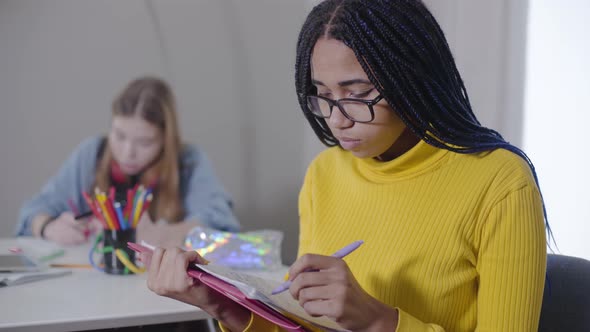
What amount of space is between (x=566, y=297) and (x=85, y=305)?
2.78 feet

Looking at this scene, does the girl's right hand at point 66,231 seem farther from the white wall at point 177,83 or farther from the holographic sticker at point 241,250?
the holographic sticker at point 241,250

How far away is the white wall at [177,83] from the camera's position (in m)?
2.14

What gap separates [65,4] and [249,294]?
1.69m

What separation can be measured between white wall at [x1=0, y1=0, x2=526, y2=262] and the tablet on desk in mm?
645

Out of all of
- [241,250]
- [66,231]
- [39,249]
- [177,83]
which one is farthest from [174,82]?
[241,250]

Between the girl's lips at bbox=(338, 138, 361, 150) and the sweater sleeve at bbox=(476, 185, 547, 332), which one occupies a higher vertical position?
the girl's lips at bbox=(338, 138, 361, 150)

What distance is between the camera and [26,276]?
1435 mm

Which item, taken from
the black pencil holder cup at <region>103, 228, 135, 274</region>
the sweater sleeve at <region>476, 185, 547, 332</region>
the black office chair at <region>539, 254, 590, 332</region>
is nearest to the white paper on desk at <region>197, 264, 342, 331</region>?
the sweater sleeve at <region>476, 185, 547, 332</region>

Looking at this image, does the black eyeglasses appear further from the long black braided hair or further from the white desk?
the white desk

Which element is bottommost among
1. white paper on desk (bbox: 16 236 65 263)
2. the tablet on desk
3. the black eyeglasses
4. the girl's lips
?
white paper on desk (bbox: 16 236 65 263)

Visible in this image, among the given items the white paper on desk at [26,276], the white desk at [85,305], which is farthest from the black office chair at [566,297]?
the white paper on desk at [26,276]

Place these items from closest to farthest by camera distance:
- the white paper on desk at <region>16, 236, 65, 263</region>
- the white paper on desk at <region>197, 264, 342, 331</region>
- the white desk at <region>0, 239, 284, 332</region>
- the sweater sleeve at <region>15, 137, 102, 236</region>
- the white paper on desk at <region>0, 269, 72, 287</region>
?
1. the white paper on desk at <region>197, 264, 342, 331</region>
2. the white desk at <region>0, 239, 284, 332</region>
3. the white paper on desk at <region>0, 269, 72, 287</region>
4. the white paper on desk at <region>16, 236, 65, 263</region>
5. the sweater sleeve at <region>15, 137, 102, 236</region>

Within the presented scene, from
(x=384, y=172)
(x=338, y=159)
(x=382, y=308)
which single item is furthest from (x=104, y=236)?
(x=382, y=308)

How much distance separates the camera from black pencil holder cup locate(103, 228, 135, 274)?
151 cm
